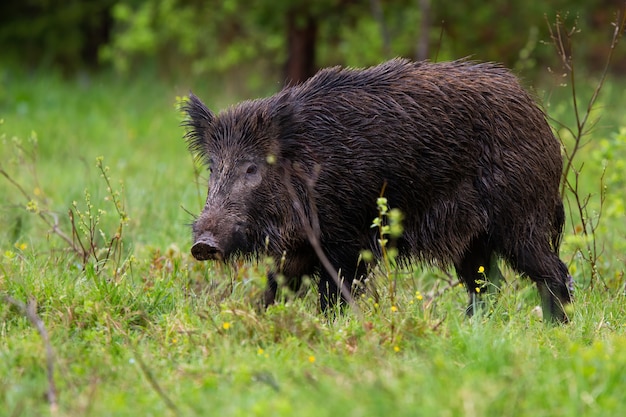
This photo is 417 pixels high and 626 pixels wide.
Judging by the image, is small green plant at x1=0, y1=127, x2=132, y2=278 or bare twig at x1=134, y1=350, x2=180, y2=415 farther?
small green plant at x1=0, y1=127, x2=132, y2=278

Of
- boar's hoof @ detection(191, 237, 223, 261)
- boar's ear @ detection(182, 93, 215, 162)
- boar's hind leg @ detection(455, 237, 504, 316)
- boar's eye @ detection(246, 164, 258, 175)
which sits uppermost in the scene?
boar's ear @ detection(182, 93, 215, 162)

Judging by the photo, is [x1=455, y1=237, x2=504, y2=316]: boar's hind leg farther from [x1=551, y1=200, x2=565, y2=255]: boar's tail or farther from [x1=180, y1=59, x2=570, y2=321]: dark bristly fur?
[x1=551, y1=200, x2=565, y2=255]: boar's tail

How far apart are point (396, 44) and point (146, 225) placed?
7.80m

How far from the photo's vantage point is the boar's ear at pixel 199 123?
534 cm

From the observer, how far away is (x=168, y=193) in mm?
7734

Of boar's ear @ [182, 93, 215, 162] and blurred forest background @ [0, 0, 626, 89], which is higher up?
boar's ear @ [182, 93, 215, 162]

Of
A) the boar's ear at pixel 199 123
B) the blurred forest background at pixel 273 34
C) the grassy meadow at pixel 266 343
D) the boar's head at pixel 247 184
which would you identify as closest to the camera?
the grassy meadow at pixel 266 343

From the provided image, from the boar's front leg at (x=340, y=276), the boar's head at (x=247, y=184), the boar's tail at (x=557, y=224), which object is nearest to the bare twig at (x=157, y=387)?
the boar's head at (x=247, y=184)

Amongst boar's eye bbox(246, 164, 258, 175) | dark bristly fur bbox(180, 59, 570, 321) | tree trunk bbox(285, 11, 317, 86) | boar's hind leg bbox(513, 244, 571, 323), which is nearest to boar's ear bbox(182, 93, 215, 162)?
dark bristly fur bbox(180, 59, 570, 321)

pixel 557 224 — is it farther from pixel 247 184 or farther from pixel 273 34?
pixel 273 34

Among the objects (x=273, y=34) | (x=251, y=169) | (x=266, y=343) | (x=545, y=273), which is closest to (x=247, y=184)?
(x=251, y=169)

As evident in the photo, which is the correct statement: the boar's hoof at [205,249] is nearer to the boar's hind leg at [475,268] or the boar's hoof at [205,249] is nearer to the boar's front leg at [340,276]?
the boar's front leg at [340,276]

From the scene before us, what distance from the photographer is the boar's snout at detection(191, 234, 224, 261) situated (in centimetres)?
472

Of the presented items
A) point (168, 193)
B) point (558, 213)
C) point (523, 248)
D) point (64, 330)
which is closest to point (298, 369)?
point (64, 330)
